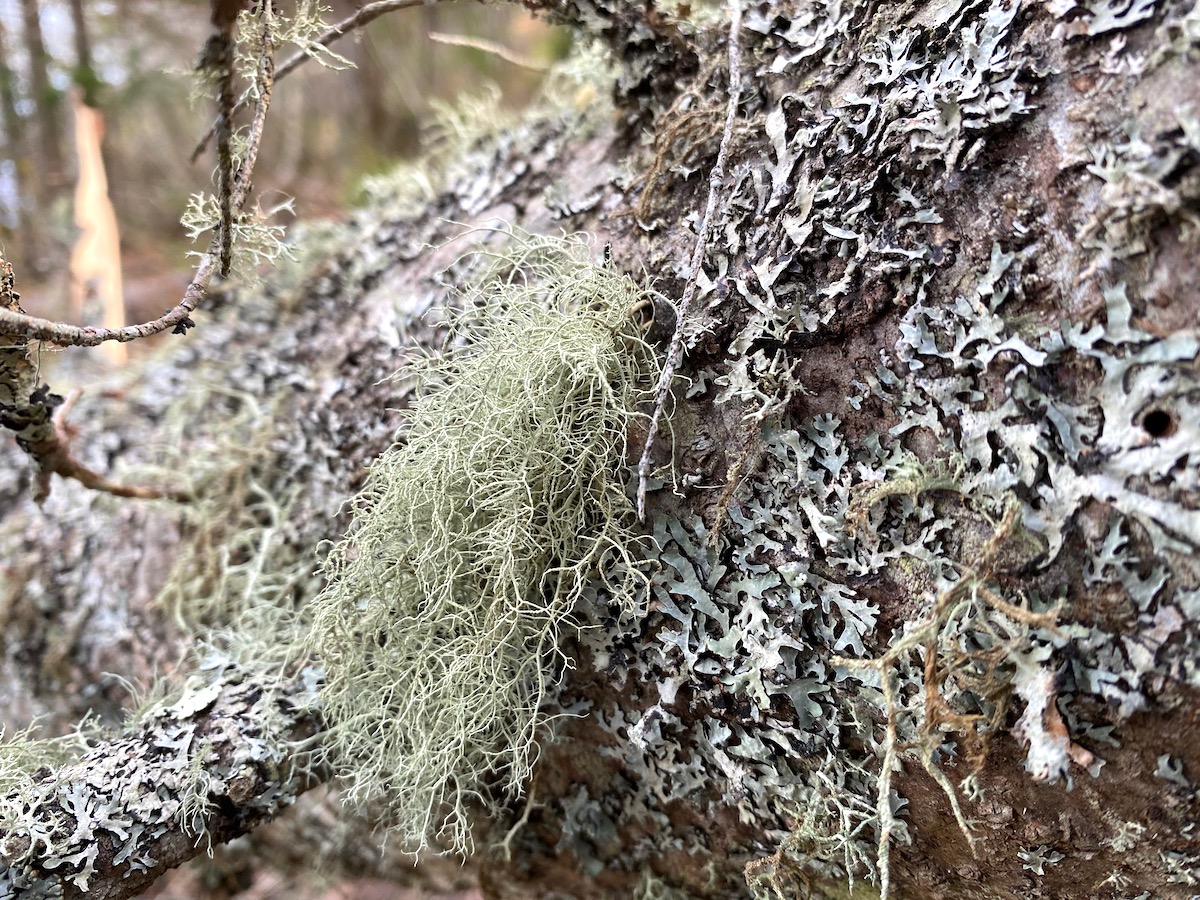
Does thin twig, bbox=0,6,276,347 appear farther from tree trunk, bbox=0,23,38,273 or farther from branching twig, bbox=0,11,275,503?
tree trunk, bbox=0,23,38,273

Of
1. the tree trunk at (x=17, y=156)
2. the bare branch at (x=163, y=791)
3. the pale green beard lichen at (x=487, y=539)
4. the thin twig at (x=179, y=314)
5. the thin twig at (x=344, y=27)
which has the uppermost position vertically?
the tree trunk at (x=17, y=156)

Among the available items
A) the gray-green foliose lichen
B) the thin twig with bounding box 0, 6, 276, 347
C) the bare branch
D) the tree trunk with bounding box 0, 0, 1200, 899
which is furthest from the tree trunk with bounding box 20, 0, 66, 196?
the gray-green foliose lichen

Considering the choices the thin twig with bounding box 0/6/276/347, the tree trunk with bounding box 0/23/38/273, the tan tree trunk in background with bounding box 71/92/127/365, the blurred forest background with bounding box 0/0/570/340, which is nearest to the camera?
the thin twig with bounding box 0/6/276/347

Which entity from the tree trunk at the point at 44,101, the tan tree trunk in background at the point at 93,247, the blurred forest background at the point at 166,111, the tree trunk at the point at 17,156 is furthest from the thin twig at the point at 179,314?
the tree trunk at the point at 17,156

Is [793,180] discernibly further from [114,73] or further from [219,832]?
[114,73]

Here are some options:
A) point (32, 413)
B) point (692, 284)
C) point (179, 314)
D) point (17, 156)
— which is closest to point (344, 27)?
point (179, 314)

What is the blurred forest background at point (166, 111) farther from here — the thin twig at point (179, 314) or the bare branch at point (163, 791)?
the bare branch at point (163, 791)

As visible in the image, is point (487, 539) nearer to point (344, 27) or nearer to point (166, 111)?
point (344, 27)
